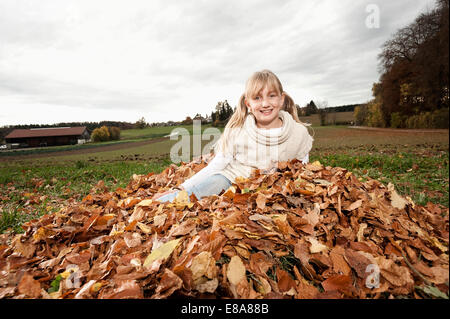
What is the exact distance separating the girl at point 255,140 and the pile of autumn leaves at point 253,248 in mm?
410

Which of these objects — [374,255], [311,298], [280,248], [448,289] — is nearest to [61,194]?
[280,248]

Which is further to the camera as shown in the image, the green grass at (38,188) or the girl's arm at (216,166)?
the girl's arm at (216,166)

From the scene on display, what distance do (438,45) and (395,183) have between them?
1.46 meters

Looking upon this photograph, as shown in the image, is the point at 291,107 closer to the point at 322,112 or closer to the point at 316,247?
the point at 322,112

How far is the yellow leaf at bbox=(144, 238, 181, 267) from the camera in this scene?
1.27 m

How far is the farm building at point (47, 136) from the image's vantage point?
2.44 meters

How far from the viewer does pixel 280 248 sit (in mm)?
1395

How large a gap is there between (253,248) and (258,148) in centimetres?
132

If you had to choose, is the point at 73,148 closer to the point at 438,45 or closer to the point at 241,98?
the point at 241,98

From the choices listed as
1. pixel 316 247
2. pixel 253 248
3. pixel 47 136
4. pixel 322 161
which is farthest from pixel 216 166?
pixel 47 136

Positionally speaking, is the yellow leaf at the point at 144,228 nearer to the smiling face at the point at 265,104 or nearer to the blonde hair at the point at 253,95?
the blonde hair at the point at 253,95

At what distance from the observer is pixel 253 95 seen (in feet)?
7.86

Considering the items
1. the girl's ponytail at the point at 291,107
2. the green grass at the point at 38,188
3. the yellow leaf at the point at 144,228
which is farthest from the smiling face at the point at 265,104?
the green grass at the point at 38,188
